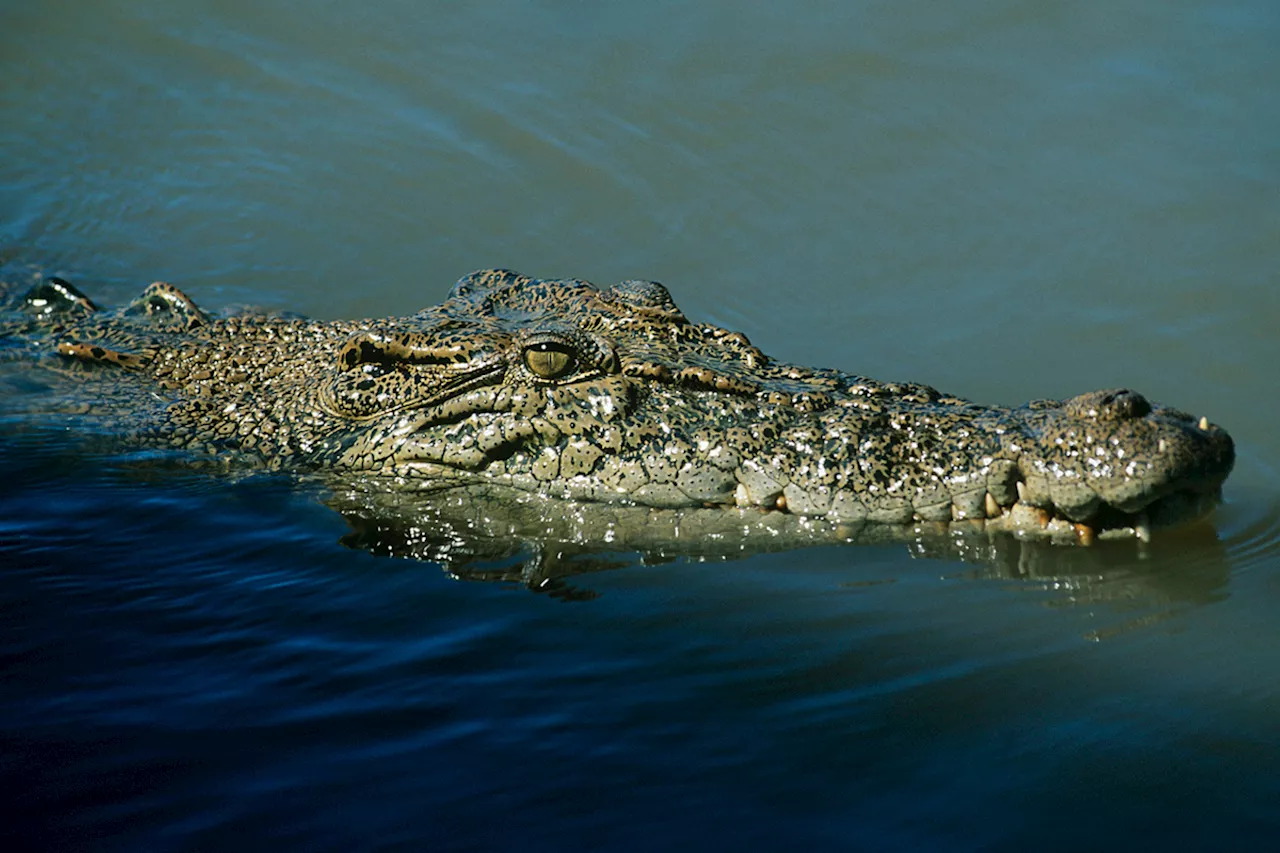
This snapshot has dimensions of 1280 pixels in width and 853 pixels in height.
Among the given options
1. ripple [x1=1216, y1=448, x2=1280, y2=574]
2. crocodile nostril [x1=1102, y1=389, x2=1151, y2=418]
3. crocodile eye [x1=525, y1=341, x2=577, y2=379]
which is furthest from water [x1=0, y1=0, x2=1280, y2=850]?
crocodile eye [x1=525, y1=341, x2=577, y2=379]

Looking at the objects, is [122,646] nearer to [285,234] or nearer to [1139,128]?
[285,234]

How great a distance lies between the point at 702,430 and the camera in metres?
5.36

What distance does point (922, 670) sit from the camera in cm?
452

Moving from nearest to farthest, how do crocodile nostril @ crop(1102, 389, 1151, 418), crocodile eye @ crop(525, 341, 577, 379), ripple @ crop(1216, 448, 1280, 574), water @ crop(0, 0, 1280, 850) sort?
water @ crop(0, 0, 1280, 850)
crocodile nostril @ crop(1102, 389, 1151, 418)
ripple @ crop(1216, 448, 1280, 574)
crocodile eye @ crop(525, 341, 577, 379)

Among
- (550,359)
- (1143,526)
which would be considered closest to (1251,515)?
(1143,526)

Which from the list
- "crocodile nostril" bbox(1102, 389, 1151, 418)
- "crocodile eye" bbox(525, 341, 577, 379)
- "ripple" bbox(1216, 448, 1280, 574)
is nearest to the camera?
"crocodile nostril" bbox(1102, 389, 1151, 418)

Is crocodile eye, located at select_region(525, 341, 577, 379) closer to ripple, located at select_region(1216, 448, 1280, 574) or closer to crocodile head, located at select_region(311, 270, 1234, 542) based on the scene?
crocodile head, located at select_region(311, 270, 1234, 542)

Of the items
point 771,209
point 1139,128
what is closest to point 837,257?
point 771,209

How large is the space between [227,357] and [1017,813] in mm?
4880

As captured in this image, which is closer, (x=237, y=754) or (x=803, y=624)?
(x=237, y=754)

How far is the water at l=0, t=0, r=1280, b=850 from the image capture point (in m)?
3.97

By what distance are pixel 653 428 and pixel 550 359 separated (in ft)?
1.75

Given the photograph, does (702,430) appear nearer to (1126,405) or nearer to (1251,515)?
(1126,405)

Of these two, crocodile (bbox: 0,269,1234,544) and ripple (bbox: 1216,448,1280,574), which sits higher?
crocodile (bbox: 0,269,1234,544)
